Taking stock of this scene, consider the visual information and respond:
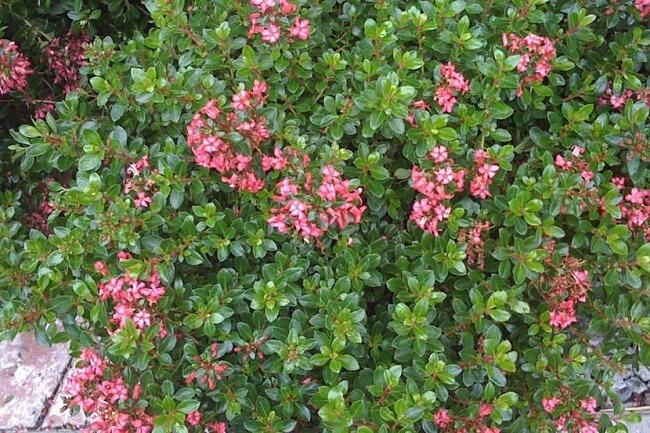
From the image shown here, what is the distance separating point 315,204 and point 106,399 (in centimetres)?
70

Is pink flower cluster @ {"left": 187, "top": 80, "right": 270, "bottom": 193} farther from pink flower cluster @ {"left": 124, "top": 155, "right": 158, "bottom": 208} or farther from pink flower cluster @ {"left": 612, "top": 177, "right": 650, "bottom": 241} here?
pink flower cluster @ {"left": 612, "top": 177, "right": 650, "bottom": 241}

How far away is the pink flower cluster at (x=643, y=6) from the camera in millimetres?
1900

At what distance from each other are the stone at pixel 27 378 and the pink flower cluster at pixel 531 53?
1913 mm

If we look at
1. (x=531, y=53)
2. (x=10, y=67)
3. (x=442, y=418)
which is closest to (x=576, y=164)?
(x=531, y=53)

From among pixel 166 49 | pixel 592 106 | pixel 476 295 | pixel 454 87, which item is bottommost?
pixel 476 295

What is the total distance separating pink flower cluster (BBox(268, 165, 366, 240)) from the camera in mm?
1605

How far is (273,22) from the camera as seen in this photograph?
5.69 ft

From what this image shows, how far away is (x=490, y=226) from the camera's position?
5.86 ft

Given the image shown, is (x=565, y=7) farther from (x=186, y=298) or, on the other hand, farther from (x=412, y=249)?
(x=186, y=298)

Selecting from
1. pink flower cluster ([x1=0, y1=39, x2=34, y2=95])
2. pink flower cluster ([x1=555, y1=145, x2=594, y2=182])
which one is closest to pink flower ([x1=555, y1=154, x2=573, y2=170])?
pink flower cluster ([x1=555, y1=145, x2=594, y2=182])

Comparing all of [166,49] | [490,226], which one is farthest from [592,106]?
[166,49]

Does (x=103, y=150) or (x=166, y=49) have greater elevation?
(x=166, y=49)

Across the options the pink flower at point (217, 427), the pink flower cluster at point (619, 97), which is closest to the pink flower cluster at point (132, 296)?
the pink flower at point (217, 427)

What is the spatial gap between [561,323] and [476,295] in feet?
0.79
